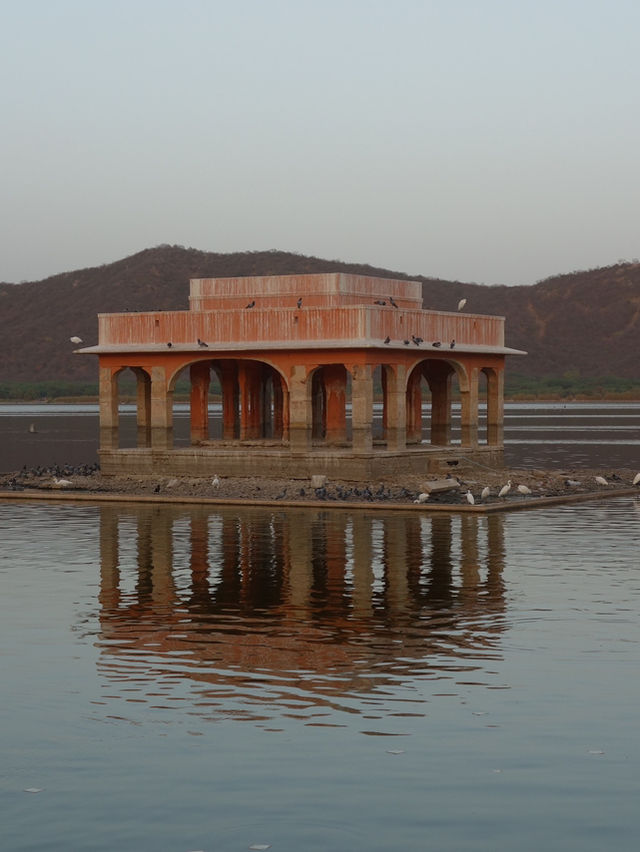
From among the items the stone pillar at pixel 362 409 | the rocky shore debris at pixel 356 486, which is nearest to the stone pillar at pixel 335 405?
the stone pillar at pixel 362 409

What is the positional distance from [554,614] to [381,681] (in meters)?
5.17

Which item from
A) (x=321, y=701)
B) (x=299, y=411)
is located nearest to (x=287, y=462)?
(x=299, y=411)

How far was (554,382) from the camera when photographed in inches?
7648

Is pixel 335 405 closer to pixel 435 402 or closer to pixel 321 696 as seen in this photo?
pixel 435 402

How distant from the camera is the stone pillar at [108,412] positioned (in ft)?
161

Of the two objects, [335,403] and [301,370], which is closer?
[301,370]

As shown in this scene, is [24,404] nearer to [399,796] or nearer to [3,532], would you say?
[3,532]

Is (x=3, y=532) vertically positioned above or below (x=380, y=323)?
below

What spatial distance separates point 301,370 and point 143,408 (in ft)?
40.5

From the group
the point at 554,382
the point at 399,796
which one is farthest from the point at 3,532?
the point at 554,382

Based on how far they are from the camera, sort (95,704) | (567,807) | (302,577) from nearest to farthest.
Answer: (567,807), (95,704), (302,577)

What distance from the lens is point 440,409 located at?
53938 millimetres

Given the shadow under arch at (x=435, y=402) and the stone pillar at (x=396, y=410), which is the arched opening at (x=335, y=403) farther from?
the shadow under arch at (x=435, y=402)

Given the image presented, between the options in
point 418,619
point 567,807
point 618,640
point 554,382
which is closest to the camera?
point 567,807
